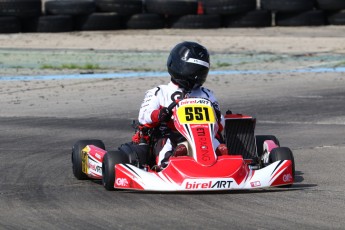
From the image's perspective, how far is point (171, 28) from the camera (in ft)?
74.0

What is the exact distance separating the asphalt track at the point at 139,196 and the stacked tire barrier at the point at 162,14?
1039 cm

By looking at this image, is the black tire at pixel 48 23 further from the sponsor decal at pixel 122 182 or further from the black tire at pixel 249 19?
the sponsor decal at pixel 122 182

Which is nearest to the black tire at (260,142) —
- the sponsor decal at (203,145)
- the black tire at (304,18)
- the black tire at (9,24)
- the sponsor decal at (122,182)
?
the sponsor decal at (203,145)

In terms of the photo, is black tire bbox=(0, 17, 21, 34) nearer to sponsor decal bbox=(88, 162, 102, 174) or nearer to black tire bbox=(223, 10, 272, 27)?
black tire bbox=(223, 10, 272, 27)

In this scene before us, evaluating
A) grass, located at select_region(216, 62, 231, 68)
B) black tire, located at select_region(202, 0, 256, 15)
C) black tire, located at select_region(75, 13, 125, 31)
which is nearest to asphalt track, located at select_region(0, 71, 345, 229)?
grass, located at select_region(216, 62, 231, 68)

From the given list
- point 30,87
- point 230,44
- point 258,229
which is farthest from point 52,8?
point 258,229

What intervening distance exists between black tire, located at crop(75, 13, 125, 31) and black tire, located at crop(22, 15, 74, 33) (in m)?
0.26

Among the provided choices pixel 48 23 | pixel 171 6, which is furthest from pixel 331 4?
pixel 48 23

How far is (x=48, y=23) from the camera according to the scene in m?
21.6

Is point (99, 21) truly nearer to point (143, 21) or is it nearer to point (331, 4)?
point (143, 21)

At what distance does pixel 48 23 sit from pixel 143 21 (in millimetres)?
2101

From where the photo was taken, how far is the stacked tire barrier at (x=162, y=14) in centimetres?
2155

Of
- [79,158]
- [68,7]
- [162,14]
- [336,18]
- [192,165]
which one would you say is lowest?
[336,18]

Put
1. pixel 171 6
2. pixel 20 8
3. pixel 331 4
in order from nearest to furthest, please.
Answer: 1. pixel 20 8
2. pixel 171 6
3. pixel 331 4
